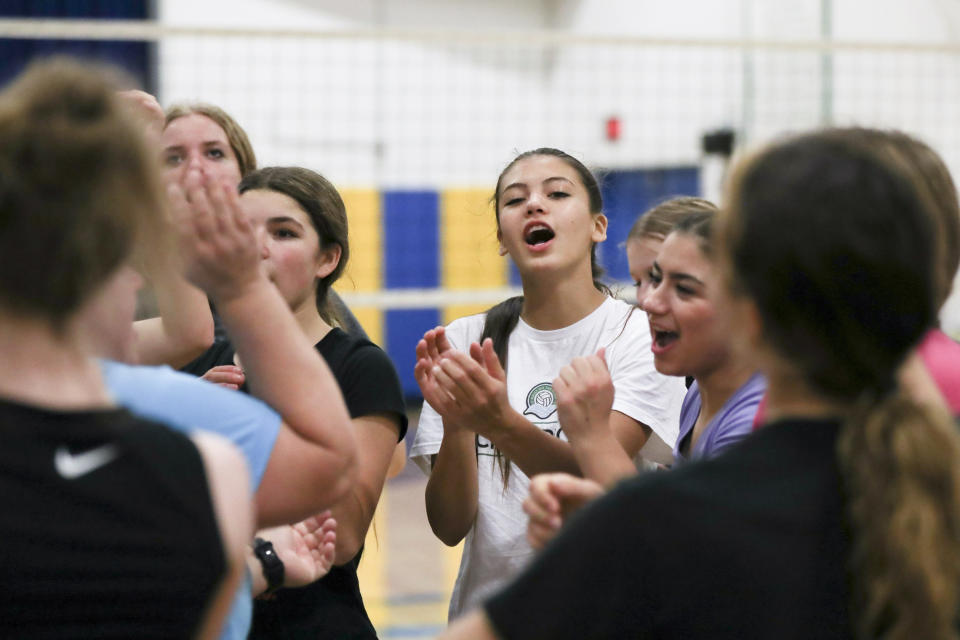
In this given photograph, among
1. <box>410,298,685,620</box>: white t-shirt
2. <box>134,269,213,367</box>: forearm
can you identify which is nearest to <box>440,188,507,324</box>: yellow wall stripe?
<box>410,298,685,620</box>: white t-shirt

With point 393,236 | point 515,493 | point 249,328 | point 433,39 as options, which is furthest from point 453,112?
point 249,328

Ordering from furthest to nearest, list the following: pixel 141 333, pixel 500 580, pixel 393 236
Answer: pixel 393 236 < pixel 500 580 < pixel 141 333

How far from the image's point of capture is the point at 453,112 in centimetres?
1107

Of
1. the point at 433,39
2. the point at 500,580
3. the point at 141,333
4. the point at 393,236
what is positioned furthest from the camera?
the point at 393,236

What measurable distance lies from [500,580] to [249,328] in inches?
44.6

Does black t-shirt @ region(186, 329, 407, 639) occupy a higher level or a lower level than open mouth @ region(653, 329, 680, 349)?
lower

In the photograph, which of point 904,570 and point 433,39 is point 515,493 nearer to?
point 904,570

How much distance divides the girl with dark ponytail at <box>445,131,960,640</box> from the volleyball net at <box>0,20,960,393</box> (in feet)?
24.2

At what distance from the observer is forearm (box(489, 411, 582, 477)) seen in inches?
75.7

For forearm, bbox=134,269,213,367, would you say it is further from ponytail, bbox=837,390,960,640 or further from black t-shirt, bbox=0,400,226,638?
ponytail, bbox=837,390,960,640

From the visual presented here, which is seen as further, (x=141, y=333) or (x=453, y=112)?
(x=453, y=112)

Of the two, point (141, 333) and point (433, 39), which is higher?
point (433, 39)

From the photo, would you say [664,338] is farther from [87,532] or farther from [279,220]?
[87,532]

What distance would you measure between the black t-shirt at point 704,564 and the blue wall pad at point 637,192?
290 inches
